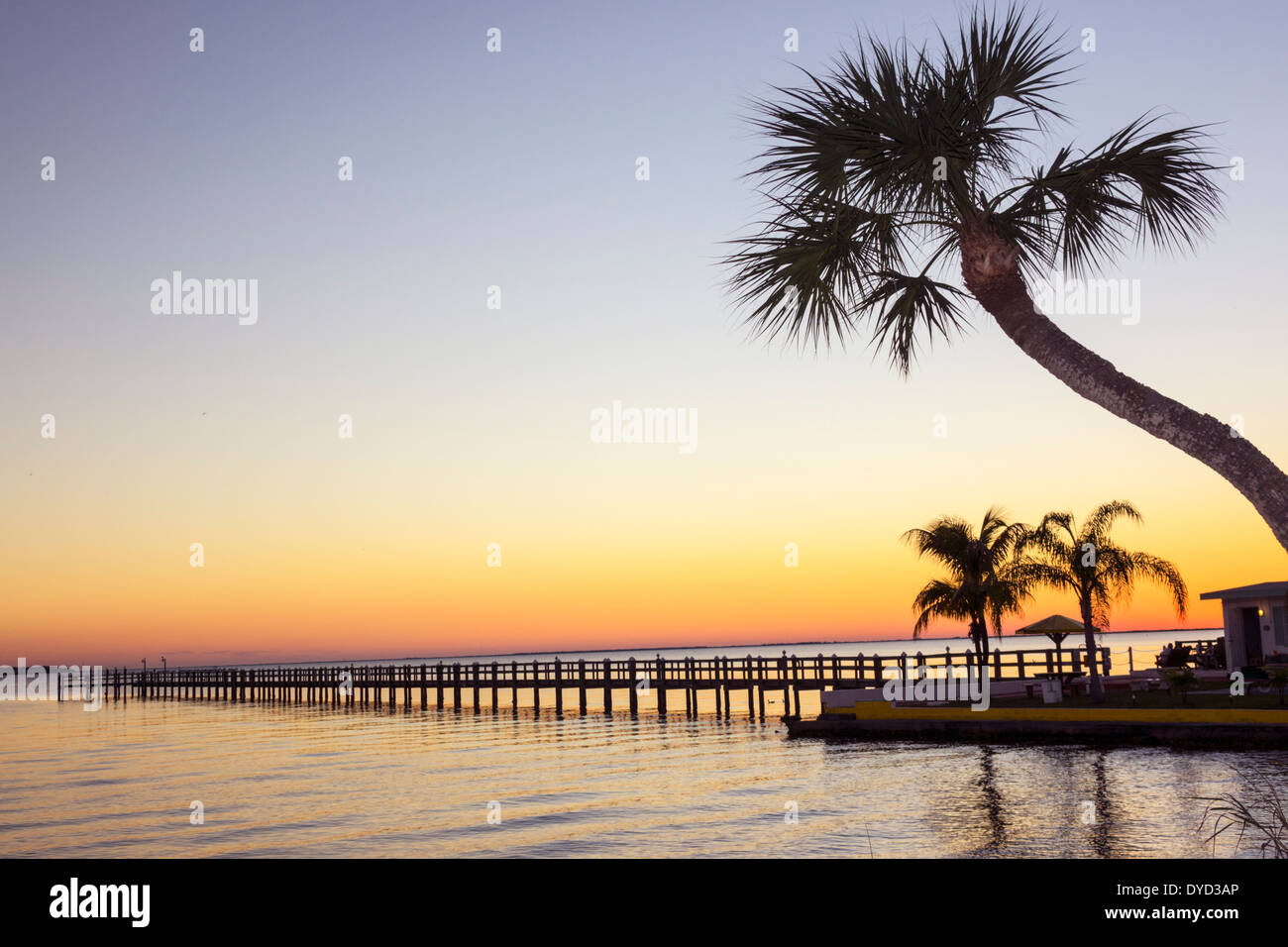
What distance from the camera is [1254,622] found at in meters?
35.5

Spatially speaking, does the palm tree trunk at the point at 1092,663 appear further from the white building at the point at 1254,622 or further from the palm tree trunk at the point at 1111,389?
the palm tree trunk at the point at 1111,389

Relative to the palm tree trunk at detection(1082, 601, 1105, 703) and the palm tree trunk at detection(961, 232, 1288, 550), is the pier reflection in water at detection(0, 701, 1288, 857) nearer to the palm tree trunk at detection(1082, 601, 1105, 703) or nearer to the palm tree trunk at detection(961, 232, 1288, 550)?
the palm tree trunk at detection(1082, 601, 1105, 703)

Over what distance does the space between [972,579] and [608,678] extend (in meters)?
26.4

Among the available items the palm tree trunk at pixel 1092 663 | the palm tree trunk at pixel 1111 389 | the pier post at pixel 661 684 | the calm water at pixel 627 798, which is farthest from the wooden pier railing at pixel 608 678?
the palm tree trunk at pixel 1111 389

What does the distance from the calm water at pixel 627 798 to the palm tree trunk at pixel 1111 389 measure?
34.0 feet

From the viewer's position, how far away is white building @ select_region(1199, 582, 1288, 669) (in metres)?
34.0

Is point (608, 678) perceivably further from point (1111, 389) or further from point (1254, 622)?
point (1111, 389)

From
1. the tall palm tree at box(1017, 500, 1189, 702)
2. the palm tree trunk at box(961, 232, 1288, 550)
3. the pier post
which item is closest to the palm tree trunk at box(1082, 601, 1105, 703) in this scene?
the tall palm tree at box(1017, 500, 1189, 702)

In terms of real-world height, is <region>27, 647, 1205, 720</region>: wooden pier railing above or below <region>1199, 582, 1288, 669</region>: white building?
below

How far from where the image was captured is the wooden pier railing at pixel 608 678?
45.0 m

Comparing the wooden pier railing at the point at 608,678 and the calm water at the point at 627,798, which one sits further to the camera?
the wooden pier railing at the point at 608,678

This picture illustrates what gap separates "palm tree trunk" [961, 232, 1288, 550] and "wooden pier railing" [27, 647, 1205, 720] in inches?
1241
